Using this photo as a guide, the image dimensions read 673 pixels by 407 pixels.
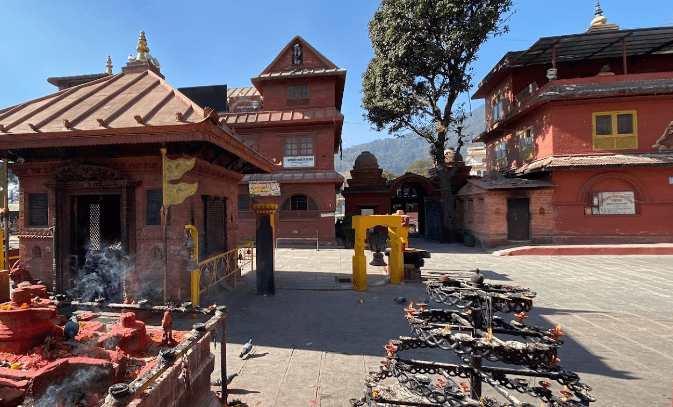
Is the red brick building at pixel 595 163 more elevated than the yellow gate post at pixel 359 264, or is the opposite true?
the red brick building at pixel 595 163

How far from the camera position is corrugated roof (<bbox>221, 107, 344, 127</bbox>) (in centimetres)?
1889

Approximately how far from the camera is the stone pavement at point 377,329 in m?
4.06

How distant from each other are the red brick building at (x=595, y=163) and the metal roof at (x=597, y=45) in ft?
0.25

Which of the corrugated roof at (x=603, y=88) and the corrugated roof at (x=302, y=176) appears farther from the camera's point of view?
the corrugated roof at (x=302, y=176)

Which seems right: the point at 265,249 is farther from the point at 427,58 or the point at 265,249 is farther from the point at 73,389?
the point at 427,58

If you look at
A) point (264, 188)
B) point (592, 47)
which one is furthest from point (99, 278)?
point (592, 47)

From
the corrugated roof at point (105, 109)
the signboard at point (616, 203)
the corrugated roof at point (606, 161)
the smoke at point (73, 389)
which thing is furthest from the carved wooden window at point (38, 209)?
the signboard at point (616, 203)

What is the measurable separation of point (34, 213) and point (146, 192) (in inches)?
116

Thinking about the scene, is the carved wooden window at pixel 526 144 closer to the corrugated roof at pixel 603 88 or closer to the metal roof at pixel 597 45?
the corrugated roof at pixel 603 88

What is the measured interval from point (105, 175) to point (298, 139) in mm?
13777

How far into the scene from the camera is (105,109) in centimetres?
643

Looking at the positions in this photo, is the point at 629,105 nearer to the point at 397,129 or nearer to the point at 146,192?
the point at 397,129

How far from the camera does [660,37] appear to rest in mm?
17703

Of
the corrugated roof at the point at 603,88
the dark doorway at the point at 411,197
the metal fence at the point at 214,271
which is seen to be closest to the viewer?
the metal fence at the point at 214,271
